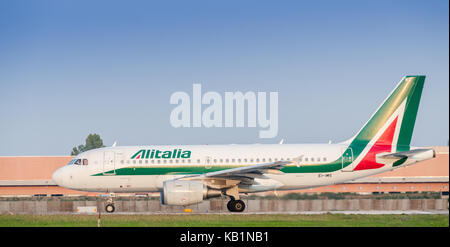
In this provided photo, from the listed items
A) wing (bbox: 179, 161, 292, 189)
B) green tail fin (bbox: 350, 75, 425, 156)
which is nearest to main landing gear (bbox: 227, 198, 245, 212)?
wing (bbox: 179, 161, 292, 189)

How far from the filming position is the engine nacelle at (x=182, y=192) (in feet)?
89.5

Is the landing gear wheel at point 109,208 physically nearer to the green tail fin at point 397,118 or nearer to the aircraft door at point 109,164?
the aircraft door at point 109,164

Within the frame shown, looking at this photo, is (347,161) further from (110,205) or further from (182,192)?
(110,205)

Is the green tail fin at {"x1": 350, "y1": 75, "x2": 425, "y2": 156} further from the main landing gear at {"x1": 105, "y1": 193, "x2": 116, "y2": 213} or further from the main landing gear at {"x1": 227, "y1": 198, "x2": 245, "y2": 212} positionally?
the main landing gear at {"x1": 105, "y1": 193, "x2": 116, "y2": 213}

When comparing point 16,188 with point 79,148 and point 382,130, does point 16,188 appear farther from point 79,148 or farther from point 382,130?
point 79,148

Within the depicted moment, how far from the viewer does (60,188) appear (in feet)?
170

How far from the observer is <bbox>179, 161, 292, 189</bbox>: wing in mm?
27906

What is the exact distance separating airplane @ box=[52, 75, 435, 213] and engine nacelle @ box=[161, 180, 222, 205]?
1880 mm

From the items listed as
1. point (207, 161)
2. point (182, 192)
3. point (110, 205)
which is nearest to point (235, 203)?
point (207, 161)

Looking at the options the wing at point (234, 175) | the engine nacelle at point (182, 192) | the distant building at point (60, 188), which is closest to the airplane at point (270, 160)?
the wing at point (234, 175)
